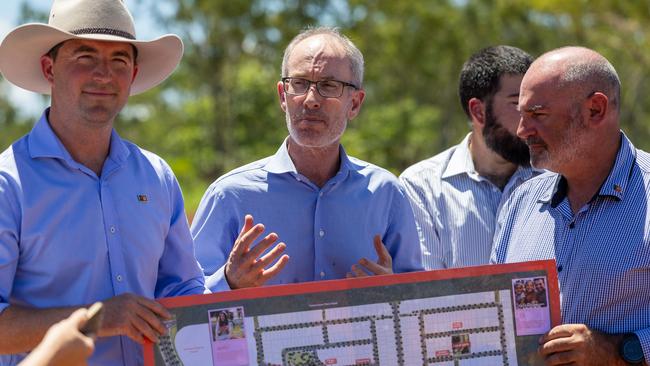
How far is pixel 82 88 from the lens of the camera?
4.17m

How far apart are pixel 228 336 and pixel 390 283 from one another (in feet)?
2.35

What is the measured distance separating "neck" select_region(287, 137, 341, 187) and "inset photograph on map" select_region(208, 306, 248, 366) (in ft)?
3.70

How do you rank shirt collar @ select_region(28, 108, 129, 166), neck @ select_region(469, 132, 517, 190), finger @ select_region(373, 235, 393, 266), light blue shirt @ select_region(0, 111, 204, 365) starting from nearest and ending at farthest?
light blue shirt @ select_region(0, 111, 204, 365) → shirt collar @ select_region(28, 108, 129, 166) → finger @ select_region(373, 235, 393, 266) → neck @ select_region(469, 132, 517, 190)

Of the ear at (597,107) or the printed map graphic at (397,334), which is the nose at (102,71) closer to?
the printed map graphic at (397,334)

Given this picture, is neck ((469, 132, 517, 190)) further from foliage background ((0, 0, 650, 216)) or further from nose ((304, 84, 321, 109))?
foliage background ((0, 0, 650, 216))

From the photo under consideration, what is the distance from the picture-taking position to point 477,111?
6.28 metres

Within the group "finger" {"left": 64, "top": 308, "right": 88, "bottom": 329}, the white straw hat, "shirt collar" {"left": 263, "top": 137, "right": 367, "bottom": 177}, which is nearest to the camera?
"finger" {"left": 64, "top": 308, "right": 88, "bottom": 329}

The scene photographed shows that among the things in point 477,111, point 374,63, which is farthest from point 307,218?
point 374,63

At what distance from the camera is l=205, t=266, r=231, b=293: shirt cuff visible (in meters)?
4.43

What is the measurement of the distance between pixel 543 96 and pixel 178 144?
98.8 ft

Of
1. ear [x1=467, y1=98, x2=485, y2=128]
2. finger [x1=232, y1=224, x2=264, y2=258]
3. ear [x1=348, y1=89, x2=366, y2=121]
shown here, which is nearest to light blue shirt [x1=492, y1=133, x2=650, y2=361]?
ear [x1=348, y1=89, x2=366, y2=121]

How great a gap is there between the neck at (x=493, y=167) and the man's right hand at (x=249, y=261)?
7.07ft

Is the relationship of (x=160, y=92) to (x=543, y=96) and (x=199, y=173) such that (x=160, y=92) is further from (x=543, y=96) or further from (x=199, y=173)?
(x=543, y=96)

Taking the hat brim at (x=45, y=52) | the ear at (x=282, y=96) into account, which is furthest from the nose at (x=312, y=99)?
the hat brim at (x=45, y=52)
